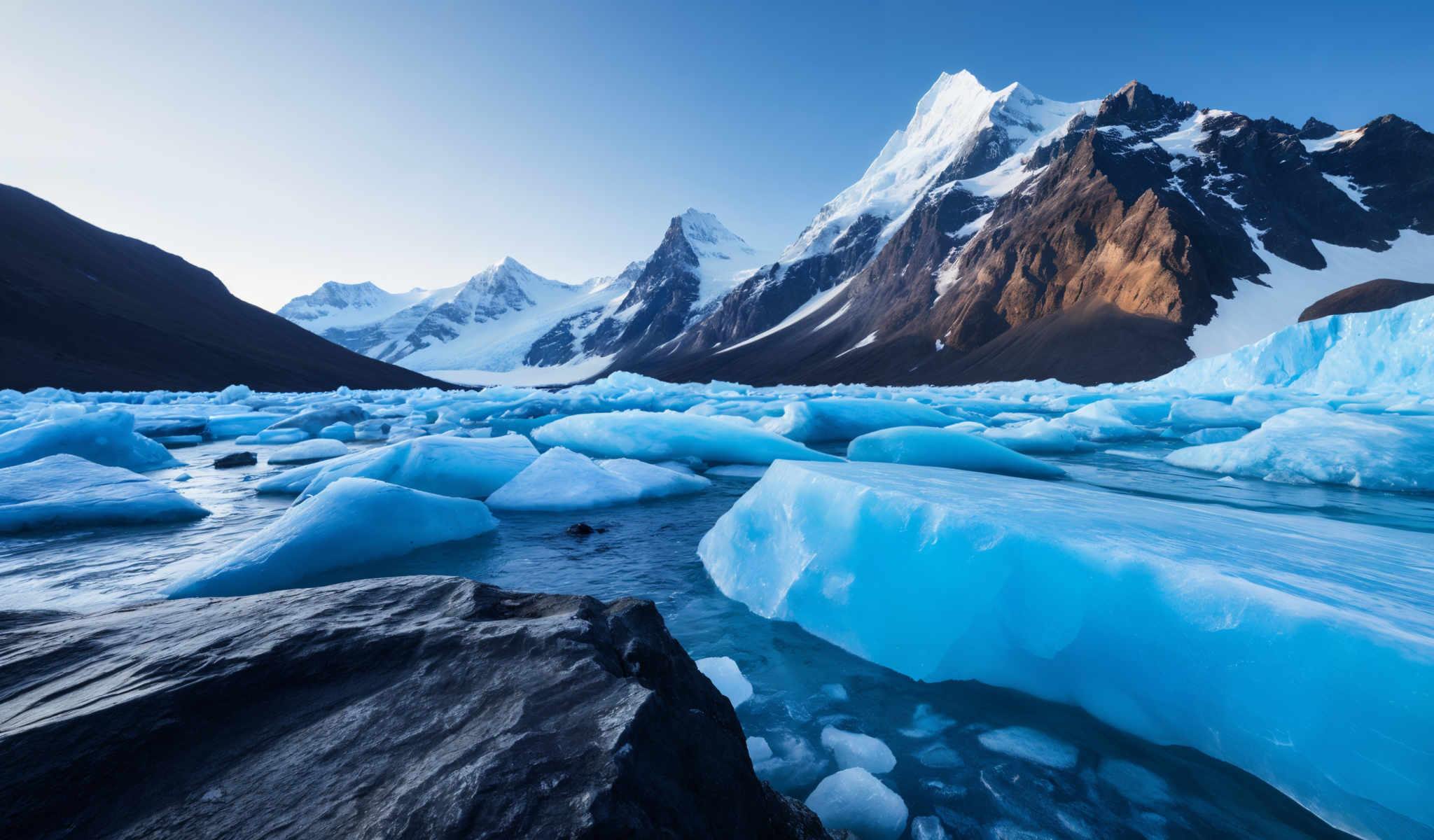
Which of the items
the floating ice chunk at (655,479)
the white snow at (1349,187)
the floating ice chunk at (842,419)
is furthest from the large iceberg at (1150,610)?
the white snow at (1349,187)

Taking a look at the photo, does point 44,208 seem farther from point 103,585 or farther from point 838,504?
point 838,504

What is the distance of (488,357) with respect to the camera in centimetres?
15462

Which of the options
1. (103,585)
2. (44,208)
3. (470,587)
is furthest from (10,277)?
(470,587)

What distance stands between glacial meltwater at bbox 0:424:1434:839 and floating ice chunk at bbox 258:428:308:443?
771cm

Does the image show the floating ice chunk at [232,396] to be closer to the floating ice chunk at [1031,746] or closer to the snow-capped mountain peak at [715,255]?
the floating ice chunk at [1031,746]

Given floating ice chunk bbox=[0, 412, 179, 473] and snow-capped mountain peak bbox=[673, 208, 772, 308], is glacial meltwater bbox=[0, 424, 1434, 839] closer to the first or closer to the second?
floating ice chunk bbox=[0, 412, 179, 473]

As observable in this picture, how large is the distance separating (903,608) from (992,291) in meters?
58.9

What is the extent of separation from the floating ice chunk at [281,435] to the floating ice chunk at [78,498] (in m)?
7.10

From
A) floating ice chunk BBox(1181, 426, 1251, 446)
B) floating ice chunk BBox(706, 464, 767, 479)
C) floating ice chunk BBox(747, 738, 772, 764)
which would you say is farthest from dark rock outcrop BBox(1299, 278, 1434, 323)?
floating ice chunk BBox(747, 738, 772, 764)

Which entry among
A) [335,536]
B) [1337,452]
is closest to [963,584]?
[335,536]

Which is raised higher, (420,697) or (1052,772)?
(420,697)

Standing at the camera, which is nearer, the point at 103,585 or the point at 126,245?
the point at 103,585

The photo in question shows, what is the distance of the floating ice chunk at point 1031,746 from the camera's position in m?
1.89

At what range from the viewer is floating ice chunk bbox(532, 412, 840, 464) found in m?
7.81
